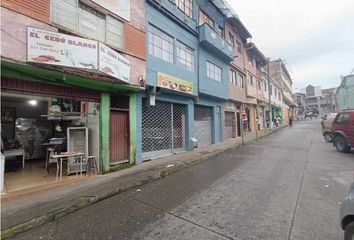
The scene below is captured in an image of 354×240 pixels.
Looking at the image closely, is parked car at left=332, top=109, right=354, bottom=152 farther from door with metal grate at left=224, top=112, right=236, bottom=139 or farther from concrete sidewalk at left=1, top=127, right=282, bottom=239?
concrete sidewalk at left=1, top=127, right=282, bottom=239

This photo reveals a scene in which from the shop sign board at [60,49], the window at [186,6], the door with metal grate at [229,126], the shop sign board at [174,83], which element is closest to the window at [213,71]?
the shop sign board at [174,83]

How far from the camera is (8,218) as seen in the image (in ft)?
15.7

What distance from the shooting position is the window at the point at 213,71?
55.5 feet

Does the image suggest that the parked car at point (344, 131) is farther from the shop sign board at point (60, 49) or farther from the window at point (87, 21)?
the shop sign board at point (60, 49)

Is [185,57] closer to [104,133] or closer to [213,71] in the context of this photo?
[213,71]

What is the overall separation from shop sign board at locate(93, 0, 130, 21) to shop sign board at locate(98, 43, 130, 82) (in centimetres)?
180

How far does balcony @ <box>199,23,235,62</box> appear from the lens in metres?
15.0

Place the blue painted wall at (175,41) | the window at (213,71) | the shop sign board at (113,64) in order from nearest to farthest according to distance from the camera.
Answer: the shop sign board at (113,64)
the blue painted wall at (175,41)
the window at (213,71)

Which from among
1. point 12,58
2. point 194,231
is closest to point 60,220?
point 194,231

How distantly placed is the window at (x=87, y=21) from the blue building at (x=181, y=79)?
6.66 ft

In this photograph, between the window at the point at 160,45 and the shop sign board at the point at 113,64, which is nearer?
the shop sign board at the point at 113,64

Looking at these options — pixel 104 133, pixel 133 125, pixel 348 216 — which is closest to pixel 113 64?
pixel 104 133

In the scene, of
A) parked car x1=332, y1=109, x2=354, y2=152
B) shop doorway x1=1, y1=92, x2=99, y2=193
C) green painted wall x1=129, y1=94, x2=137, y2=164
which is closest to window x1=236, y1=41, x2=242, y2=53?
parked car x1=332, y1=109, x2=354, y2=152

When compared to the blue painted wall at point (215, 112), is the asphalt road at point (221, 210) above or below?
below
